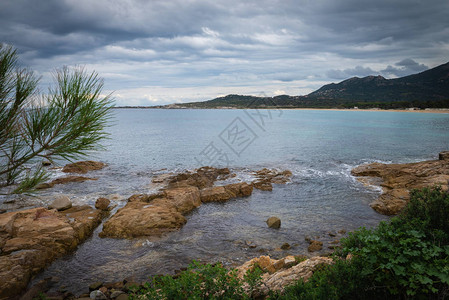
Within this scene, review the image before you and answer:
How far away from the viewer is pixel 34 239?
1162cm

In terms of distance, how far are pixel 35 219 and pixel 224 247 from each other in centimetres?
981

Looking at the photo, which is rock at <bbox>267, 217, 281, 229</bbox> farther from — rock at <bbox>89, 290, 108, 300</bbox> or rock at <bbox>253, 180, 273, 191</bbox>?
rock at <bbox>89, 290, 108, 300</bbox>

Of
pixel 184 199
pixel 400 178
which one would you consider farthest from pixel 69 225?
pixel 400 178

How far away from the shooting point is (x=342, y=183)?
23281 mm

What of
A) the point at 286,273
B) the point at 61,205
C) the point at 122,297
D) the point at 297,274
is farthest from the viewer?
the point at 61,205

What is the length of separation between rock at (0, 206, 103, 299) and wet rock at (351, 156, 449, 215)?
17.8 m

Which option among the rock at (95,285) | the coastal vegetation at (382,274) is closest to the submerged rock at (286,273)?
the coastal vegetation at (382,274)

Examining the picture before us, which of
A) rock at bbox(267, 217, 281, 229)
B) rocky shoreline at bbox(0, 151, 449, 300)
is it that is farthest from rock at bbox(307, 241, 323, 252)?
rock at bbox(267, 217, 281, 229)

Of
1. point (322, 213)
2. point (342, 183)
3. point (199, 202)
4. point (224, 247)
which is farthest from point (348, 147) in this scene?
point (224, 247)

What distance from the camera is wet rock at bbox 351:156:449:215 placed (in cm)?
1650

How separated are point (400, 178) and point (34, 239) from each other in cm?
2550

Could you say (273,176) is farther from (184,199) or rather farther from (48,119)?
(48,119)

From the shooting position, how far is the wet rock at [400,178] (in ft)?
54.1

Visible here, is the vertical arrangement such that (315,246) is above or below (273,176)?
below
